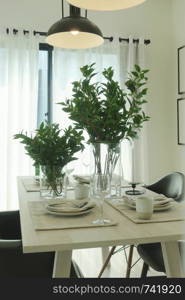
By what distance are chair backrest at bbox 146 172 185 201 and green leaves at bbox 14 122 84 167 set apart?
976mm

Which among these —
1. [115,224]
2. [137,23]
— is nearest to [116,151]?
[115,224]

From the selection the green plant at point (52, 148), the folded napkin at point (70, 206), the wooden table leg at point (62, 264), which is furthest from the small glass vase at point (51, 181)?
the wooden table leg at point (62, 264)

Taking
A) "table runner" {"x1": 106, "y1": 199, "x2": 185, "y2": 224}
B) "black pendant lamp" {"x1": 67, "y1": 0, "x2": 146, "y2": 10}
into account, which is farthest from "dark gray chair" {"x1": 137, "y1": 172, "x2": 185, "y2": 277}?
"black pendant lamp" {"x1": 67, "y1": 0, "x2": 146, "y2": 10}

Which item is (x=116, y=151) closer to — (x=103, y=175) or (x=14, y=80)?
(x=103, y=175)

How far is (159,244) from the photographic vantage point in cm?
192

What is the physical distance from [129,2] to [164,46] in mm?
2530

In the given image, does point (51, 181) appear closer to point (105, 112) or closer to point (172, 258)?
point (105, 112)

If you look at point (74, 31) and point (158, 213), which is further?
point (74, 31)

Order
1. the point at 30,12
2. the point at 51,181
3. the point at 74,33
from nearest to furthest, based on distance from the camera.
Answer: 1. the point at 51,181
2. the point at 74,33
3. the point at 30,12

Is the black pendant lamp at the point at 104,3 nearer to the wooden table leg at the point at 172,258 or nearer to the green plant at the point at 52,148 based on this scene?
the green plant at the point at 52,148

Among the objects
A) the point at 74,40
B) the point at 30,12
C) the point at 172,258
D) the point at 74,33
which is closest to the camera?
the point at 172,258

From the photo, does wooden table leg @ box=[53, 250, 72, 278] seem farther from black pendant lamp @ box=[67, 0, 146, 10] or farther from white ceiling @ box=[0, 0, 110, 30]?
white ceiling @ box=[0, 0, 110, 30]

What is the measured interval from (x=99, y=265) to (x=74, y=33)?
1.85 meters

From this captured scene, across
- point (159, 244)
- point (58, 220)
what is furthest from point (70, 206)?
point (159, 244)
